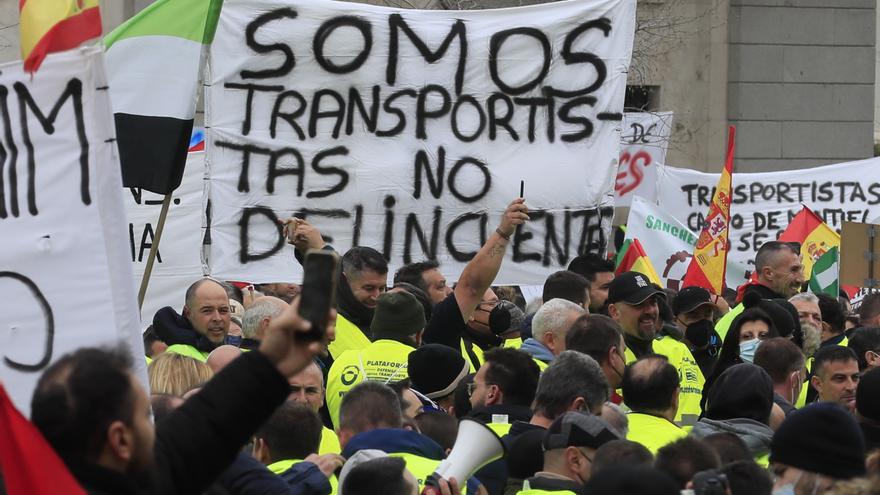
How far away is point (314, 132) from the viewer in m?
8.33

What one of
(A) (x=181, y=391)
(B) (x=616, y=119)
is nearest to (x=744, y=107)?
(B) (x=616, y=119)

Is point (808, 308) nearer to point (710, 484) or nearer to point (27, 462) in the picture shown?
point (710, 484)

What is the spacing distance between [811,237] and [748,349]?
6.11m

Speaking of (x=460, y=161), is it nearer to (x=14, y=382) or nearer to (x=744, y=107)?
(x=14, y=382)

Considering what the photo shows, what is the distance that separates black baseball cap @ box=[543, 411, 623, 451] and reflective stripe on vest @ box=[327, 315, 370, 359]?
2.30m

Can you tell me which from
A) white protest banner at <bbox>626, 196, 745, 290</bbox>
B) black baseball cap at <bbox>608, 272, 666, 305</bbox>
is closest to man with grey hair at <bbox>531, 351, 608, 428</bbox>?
black baseball cap at <bbox>608, 272, 666, 305</bbox>

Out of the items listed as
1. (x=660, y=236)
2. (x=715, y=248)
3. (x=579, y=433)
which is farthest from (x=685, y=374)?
(x=660, y=236)

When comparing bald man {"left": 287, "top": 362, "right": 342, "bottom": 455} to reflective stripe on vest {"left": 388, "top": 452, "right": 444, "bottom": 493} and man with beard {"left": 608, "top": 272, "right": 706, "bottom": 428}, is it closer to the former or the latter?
reflective stripe on vest {"left": 388, "top": 452, "right": 444, "bottom": 493}

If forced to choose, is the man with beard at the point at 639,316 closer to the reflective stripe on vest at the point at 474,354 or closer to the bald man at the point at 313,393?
the reflective stripe on vest at the point at 474,354

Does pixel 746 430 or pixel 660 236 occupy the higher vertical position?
pixel 746 430

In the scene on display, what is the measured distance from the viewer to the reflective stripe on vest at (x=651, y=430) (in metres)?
5.43

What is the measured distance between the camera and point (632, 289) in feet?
24.5

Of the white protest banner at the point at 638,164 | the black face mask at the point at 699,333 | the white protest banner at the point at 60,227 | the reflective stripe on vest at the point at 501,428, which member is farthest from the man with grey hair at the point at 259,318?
the white protest banner at the point at 638,164

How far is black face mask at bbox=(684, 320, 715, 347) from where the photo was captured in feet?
25.8
